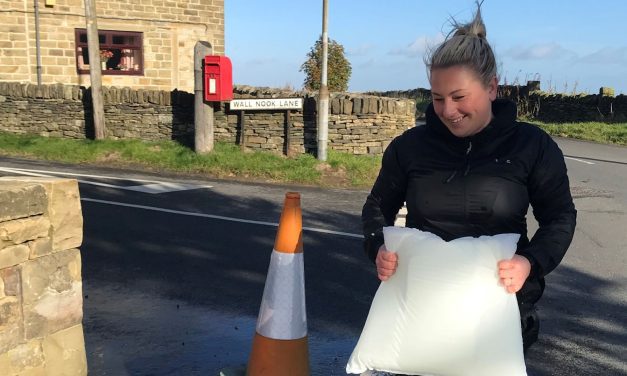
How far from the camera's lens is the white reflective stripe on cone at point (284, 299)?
300 centimetres

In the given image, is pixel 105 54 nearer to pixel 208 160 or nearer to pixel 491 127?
pixel 208 160

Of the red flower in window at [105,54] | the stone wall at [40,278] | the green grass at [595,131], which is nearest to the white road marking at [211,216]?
the stone wall at [40,278]

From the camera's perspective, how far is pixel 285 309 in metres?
3.02

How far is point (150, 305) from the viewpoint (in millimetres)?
4656

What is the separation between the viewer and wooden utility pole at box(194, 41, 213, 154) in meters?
12.9

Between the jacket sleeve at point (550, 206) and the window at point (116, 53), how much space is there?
20258mm

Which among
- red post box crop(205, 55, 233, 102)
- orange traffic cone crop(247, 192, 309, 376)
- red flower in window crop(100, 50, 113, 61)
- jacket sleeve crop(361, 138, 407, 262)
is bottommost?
orange traffic cone crop(247, 192, 309, 376)

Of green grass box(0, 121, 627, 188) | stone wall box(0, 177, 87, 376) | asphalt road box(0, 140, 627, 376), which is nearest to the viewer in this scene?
stone wall box(0, 177, 87, 376)

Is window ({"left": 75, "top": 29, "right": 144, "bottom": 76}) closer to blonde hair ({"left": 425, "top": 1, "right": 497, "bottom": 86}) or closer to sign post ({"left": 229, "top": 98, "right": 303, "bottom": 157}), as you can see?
sign post ({"left": 229, "top": 98, "right": 303, "bottom": 157})

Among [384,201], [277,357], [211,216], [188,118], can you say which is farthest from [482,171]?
[188,118]

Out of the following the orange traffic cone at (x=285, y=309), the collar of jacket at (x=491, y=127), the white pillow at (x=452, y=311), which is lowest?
the orange traffic cone at (x=285, y=309)

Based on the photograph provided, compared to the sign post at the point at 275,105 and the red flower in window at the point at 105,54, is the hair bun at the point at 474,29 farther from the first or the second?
the red flower in window at the point at 105,54

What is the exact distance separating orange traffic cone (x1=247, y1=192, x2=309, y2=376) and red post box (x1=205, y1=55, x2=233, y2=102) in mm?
10240

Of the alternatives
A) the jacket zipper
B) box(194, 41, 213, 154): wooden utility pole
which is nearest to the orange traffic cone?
the jacket zipper
